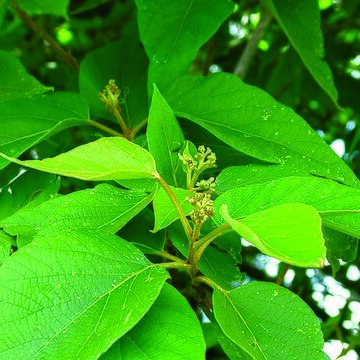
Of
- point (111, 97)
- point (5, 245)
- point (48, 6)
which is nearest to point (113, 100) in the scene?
point (111, 97)

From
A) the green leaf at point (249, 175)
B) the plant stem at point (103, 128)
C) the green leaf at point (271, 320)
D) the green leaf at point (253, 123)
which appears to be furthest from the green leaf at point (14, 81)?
the green leaf at point (271, 320)

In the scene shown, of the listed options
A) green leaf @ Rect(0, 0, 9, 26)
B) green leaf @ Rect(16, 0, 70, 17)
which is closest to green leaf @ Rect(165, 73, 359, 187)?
green leaf @ Rect(0, 0, 9, 26)

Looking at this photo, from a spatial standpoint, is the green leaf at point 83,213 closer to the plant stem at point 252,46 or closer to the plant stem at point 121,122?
the plant stem at point 121,122

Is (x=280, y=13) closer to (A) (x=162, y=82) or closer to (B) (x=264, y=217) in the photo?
(A) (x=162, y=82)

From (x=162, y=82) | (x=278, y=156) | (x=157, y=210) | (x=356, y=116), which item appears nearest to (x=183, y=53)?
(x=162, y=82)

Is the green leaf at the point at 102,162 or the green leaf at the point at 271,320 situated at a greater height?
the green leaf at the point at 102,162
